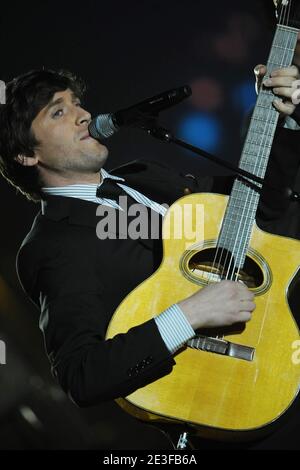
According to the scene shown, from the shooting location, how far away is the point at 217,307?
168 cm

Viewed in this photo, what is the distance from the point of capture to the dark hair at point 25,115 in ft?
8.30

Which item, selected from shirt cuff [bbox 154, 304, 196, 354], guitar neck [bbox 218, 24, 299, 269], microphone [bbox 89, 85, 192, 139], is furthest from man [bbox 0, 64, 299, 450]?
microphone [bbox 89, 85, 192, 139]

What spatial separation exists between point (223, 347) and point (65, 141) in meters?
1.21

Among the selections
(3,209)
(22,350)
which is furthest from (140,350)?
(22,350)

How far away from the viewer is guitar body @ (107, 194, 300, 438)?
5.38ft

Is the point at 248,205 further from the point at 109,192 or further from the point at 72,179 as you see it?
the point at 72,179

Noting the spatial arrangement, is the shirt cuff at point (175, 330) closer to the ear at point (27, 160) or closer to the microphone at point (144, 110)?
the microphone at point (144, 110)

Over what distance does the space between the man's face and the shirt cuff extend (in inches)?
36.8

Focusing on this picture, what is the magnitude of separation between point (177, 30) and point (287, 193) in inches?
84.1

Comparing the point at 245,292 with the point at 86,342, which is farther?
the point at 86,342

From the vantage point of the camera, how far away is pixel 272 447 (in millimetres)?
2467

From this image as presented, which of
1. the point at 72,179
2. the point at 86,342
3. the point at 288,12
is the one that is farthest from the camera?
the point at 72,179

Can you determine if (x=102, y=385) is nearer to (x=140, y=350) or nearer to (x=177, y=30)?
(x=140, y=350)

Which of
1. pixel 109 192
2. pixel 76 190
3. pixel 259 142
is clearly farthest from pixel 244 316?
pixel 76 190
